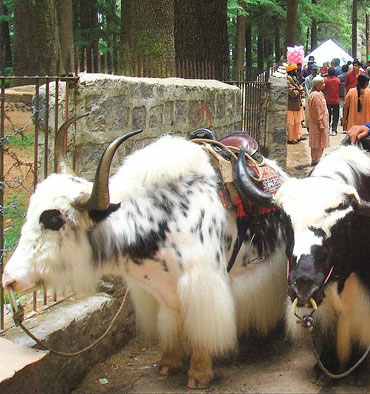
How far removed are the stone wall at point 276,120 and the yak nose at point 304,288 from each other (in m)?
7.21

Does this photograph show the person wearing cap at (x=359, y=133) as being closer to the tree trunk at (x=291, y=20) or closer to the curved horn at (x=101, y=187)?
the curved horn at (x=101, y=187)

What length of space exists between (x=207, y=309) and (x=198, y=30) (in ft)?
23.9

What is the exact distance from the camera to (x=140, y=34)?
27.7 feet

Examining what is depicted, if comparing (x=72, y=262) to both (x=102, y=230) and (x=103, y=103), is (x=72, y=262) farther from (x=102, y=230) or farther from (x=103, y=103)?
(x=103, y=103)

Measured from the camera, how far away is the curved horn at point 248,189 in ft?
12.3

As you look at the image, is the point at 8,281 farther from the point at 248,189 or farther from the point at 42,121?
the point at 248,189

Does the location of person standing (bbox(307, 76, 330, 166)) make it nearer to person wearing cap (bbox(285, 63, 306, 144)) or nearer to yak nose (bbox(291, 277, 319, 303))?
person wearing cap (bbox(285, 63, 306, 144))

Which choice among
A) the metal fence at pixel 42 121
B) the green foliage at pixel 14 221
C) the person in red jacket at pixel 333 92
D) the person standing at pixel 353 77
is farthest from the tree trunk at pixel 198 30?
the person standing at pixel 353 77

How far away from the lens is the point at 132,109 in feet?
16.1

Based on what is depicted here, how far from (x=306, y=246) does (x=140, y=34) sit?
586cm

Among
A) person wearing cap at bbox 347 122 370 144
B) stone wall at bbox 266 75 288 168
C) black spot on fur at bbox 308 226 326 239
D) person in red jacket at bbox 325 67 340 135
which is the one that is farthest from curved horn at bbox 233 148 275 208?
person in red jacket at bbox 325 67 340 135

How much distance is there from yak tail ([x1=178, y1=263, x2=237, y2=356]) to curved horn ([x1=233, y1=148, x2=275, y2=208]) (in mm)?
504

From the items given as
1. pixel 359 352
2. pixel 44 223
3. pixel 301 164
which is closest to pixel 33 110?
pixel 44 223

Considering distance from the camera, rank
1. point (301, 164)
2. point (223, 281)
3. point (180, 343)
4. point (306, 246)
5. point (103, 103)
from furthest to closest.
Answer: point (301, 164) < point (103, 103) < point (180, 343) < point (223, 281) < point (306, 246)
